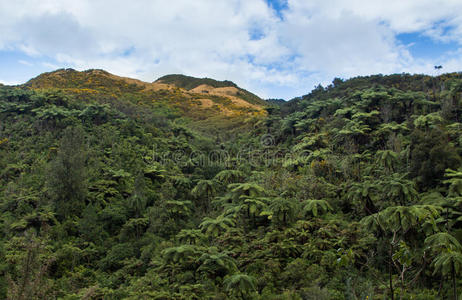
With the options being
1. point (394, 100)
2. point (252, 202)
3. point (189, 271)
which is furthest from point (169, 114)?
point (189, 271)

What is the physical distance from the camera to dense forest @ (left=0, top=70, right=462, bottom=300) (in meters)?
9.34

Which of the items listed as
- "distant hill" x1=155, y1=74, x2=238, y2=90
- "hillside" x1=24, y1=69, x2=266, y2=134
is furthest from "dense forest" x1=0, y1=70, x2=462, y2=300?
"distant hill" x1=155, y1=74, x2=238, y2=90

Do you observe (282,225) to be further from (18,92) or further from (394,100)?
(18,92)

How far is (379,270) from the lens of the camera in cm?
1143

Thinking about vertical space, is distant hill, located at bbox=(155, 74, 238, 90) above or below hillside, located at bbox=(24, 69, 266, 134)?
above

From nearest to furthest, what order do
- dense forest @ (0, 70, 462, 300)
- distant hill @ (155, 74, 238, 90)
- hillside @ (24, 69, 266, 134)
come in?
dense forest @ (0, 70, 462, 300) → hillside @ (24, 69, 266, 134) → distant hill @ (155, 74, 238, 90)

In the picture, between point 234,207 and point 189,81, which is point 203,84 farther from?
point 234,207

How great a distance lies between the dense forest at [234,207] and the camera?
9344 millimetres

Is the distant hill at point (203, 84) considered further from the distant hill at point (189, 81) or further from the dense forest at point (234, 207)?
the dense forest at point (234, 207)

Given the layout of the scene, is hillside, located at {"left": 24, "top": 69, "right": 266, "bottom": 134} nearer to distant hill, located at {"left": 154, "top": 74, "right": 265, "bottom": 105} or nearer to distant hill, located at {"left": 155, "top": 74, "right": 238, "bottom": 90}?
distant hill, located at {"left": 154, "top": 74, "right": 265, "bottom": 105}

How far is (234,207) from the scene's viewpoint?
15.2m

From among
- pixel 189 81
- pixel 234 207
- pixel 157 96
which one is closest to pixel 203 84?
pixel 189 81

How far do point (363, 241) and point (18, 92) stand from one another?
118 ft

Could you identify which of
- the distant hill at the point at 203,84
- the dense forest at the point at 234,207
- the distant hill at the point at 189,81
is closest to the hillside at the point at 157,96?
the distant hill at the point at 203,84
